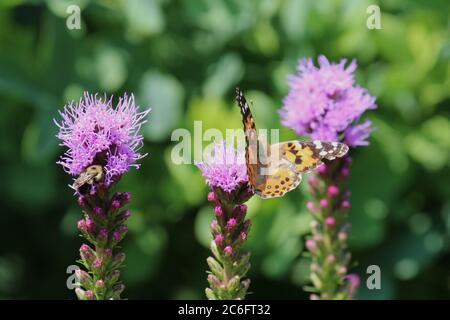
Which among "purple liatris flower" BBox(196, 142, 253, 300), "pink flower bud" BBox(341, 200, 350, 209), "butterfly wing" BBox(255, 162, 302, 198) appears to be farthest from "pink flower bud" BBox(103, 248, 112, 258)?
"pink flower bud" BBox(341, 200, 350, 209)

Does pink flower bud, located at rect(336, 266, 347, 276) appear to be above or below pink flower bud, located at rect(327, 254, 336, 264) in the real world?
below

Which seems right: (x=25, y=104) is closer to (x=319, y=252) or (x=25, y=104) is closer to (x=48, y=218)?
(x=48, y=218)

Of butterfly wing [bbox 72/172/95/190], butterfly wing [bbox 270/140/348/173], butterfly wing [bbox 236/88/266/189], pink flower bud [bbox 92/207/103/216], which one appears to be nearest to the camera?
butterfly wing [bbox 72/172/95/190]

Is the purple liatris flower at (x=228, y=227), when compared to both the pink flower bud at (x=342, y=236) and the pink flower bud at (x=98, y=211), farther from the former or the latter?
the pink flower bud at (x=342, y=236)

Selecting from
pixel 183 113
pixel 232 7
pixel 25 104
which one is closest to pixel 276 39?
pixel 232 7

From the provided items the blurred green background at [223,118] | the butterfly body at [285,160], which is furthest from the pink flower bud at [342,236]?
the blurred green background at [223,118]

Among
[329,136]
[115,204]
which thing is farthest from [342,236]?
[115,204]

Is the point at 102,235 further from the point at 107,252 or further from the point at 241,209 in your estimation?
the point at 241,209

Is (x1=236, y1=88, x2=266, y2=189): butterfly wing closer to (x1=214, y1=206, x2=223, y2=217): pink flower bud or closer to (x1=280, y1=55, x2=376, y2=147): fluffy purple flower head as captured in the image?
(x1=214, y1=206, x2=223, y2=217): pink flower bud
